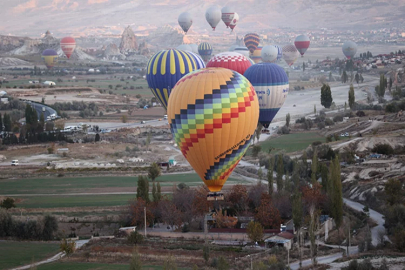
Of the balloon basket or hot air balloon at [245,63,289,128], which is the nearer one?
the balloon basket

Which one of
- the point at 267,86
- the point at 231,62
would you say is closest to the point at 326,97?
the point at 231,62

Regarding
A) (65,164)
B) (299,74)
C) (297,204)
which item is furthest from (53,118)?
(299,74)

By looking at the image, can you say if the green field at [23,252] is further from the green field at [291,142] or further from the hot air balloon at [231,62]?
the green field at [291,142]

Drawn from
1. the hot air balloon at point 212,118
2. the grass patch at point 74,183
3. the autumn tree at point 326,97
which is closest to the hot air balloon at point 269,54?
the autumn tree at point 326,97

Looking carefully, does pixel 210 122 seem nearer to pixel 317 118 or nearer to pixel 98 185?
pixel 98 185

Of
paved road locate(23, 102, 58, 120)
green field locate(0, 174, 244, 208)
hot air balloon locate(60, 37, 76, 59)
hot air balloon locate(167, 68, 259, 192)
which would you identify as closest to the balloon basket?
hot air balloon locate(167, 68, 259, 192)

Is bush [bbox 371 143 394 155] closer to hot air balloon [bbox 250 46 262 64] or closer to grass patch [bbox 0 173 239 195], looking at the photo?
grass patch [bbox 0 173 239 195]

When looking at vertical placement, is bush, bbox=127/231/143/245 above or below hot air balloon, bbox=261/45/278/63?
below
